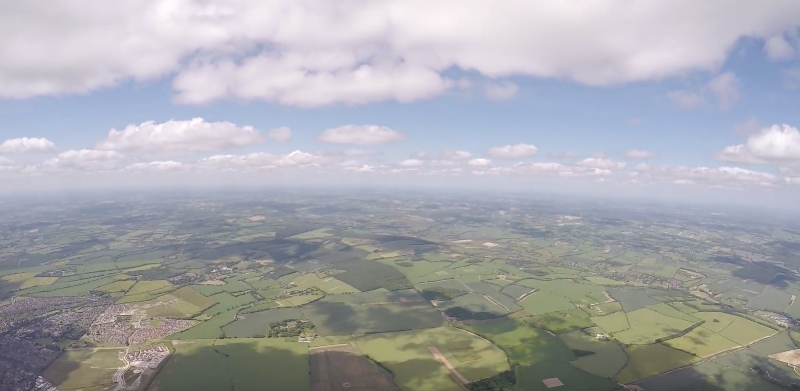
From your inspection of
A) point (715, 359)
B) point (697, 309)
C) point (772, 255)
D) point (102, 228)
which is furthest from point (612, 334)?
point (102, 228)

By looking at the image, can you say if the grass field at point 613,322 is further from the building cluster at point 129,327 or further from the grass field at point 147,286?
the grass field at point 147,286

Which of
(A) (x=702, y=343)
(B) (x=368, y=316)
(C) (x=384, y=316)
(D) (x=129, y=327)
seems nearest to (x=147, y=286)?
(D) (x=129, y=327)

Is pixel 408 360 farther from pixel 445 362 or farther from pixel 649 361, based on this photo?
pixel 649 361

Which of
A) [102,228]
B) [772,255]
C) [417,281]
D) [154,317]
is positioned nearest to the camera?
[154,317]

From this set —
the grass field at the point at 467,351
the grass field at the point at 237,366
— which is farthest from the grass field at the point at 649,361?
the grass field at the point at 237,366

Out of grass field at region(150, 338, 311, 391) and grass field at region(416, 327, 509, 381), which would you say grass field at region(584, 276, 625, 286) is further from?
grass field at region(150, 338, 311, 391)

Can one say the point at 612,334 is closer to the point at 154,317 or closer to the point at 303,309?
the point at 303,309
